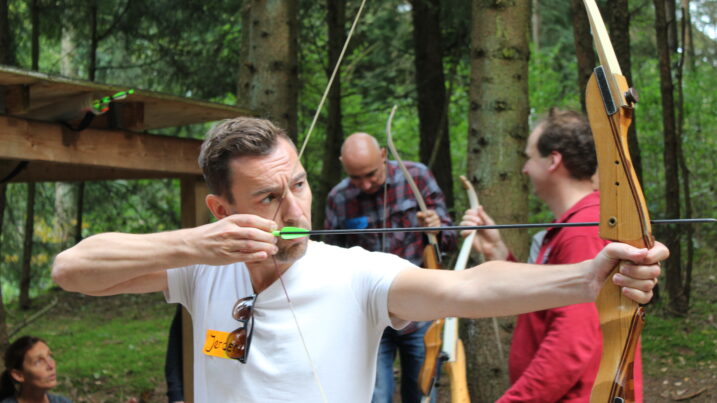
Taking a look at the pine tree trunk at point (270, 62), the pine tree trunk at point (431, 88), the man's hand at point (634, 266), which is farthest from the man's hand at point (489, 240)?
the pine tree trunk at point (431, 88)

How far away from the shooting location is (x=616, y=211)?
4.76ft

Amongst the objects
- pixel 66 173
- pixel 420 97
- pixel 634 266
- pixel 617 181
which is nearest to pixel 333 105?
pixel 420 97

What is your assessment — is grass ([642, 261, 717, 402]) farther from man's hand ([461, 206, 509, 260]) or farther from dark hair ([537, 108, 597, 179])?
dark hair ([537, 108, 597, 179])

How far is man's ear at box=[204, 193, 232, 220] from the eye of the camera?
70.9 inches

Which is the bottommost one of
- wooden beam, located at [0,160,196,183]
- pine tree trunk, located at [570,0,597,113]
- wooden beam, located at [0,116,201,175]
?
wooden beam, located at [0,160,196,183]

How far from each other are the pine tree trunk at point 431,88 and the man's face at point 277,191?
254 inches

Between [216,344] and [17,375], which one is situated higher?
[216,344]

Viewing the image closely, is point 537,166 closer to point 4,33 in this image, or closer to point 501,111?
point 501,111

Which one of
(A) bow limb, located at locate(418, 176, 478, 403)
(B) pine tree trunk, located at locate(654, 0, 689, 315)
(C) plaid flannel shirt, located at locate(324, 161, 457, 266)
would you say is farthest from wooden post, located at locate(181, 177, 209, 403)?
(B) pine tree trunk, located at locate(654, 0, 689, 315)

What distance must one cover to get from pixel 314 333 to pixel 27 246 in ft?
29.8

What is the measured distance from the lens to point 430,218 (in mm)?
3494

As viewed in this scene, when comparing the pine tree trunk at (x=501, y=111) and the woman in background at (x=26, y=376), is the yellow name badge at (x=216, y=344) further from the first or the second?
the woman in background at (x=26, y=376)

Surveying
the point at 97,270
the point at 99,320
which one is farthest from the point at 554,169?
the point at 99,320

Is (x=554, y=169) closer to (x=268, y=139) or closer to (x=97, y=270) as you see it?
(x=268, y=139)
